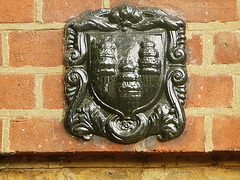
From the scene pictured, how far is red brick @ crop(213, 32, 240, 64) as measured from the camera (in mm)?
923

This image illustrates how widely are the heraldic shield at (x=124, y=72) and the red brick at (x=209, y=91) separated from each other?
0.03 m

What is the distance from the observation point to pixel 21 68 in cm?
94

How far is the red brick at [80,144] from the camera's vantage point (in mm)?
927

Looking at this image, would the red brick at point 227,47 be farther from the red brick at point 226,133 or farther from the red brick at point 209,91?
the red brick at point 226,133

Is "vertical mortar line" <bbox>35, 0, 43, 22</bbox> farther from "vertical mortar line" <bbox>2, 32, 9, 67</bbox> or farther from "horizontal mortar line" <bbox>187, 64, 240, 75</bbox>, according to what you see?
"horizontal mortar line" <bbox>187, 64, 240, 75</bbox>

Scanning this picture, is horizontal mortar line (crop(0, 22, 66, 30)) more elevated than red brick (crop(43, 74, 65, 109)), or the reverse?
horizontal mortar line (crop(0, 22, 66, 30))

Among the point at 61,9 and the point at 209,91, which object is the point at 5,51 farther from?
the point at 209,91

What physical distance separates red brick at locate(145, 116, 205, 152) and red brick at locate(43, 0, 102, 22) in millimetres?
373

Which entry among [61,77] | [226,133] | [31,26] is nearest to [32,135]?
[61,77]

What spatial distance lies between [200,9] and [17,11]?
0.47 metres

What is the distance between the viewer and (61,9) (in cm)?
94

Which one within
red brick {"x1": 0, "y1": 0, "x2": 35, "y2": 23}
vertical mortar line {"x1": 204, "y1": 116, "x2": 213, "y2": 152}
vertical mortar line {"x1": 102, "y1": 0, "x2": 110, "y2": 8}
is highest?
vertical mortar line {"x1": 102, "y1": 0, "x2": 110, "y2": 8}

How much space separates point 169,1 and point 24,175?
23.5 inches

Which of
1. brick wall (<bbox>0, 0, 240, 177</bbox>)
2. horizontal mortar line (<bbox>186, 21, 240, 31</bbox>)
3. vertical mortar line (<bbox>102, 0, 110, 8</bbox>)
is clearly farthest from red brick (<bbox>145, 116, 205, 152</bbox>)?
vertical mortar line (<bbox>102, 0, 110, 8</bbox>)
